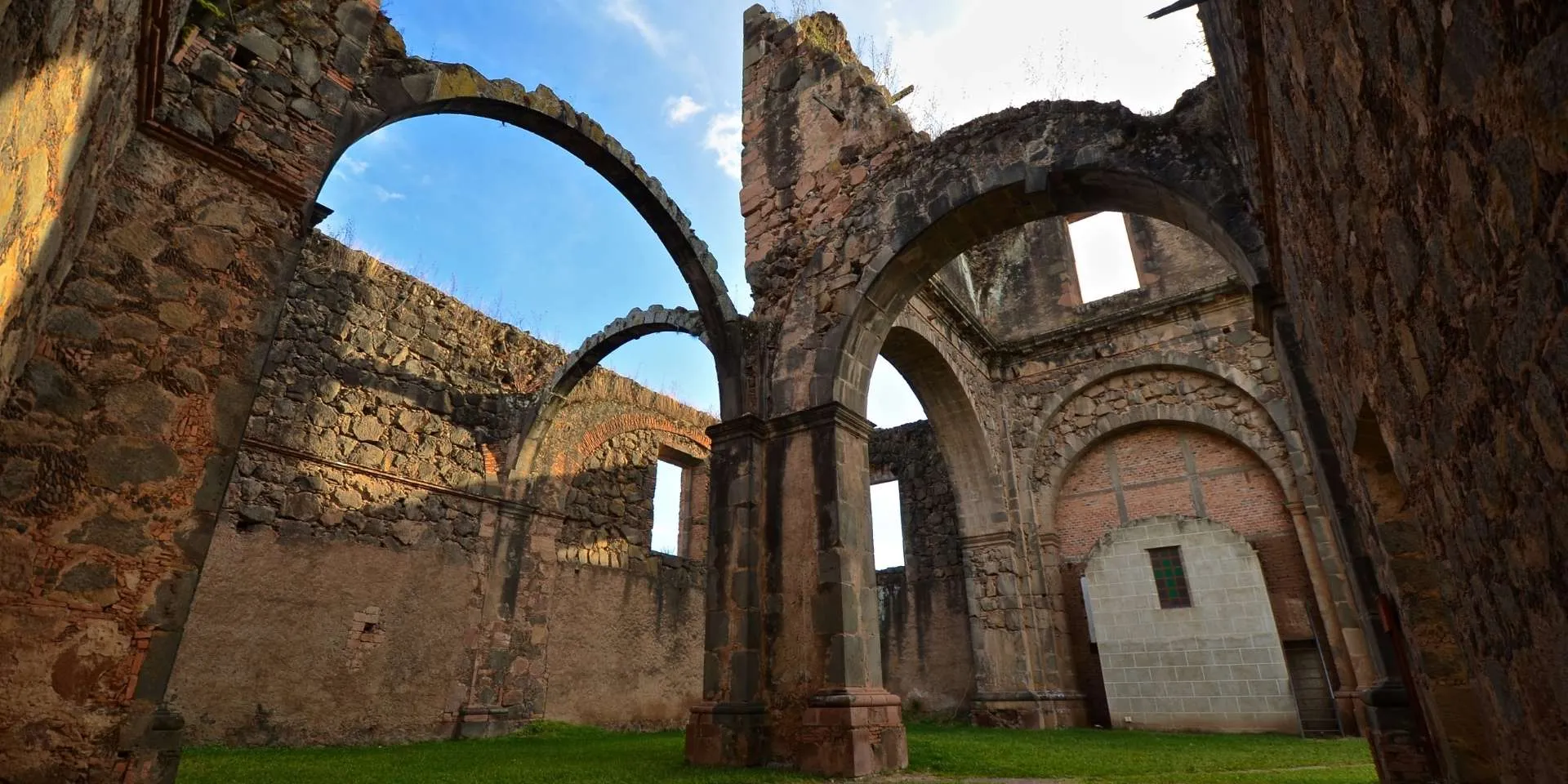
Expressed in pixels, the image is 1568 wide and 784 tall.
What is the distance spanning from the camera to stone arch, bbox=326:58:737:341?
187 inches

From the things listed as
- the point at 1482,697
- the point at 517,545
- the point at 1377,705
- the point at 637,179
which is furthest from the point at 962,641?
the point at 1482,697

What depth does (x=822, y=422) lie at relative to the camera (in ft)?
21.9

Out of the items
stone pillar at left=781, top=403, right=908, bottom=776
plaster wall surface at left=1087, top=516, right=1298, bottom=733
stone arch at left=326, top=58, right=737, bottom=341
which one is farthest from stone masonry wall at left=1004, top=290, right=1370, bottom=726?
stone arch at left=326, top=58, right=737, bottom=341

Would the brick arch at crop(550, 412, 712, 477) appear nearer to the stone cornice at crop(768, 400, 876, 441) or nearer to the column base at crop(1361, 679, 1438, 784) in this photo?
the stone cornice at crop(768, 400, 876, 441)

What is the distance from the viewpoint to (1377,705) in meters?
4.25

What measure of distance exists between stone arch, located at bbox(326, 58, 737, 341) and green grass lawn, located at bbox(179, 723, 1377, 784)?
4065 millimetres

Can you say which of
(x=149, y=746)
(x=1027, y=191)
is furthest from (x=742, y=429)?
(x=149, y=746)

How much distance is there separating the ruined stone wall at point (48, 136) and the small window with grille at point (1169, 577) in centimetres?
1186

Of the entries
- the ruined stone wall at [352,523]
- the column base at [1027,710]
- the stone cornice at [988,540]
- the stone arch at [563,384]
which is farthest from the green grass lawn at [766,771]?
the stone arch at [563,384]

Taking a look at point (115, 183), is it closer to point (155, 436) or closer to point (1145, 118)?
point (155, 436)

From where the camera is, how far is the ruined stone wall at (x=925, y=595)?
38.8ft

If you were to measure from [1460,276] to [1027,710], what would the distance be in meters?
9.99

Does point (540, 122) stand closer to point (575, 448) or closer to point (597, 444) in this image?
point (575, 448)

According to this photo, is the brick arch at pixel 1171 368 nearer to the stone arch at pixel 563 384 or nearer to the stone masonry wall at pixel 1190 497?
the stone masonry wall at pixel 1190 497
